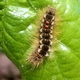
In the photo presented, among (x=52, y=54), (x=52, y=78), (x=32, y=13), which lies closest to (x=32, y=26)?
(x=32, y=13)

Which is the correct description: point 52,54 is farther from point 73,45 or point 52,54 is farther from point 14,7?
point 14,7

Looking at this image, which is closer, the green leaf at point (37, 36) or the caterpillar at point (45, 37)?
the green leaf at point (37, 36)

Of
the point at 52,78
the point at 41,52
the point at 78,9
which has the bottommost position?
the point at 52,78

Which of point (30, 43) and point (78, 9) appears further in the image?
point (30, 43)

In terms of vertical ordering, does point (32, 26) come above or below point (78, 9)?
below
